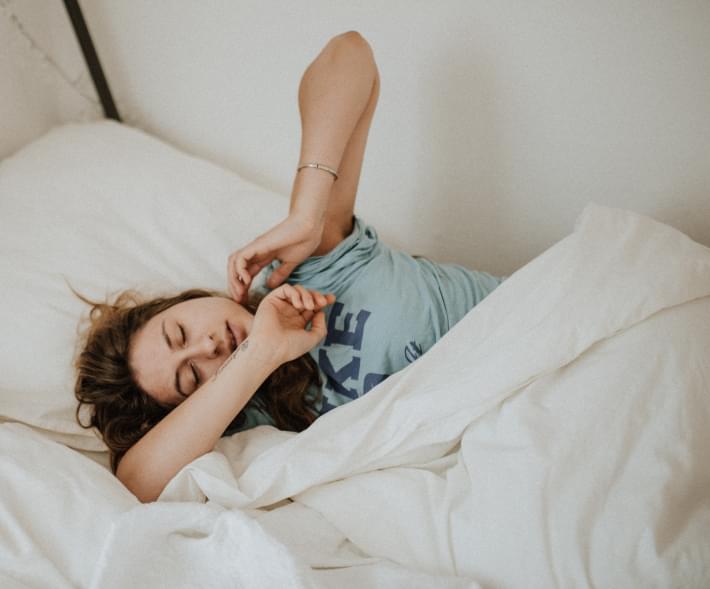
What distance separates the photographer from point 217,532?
2.13 feet

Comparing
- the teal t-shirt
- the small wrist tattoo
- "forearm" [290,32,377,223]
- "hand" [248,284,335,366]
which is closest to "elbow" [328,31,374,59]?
"forearm" [290,32,377,223]

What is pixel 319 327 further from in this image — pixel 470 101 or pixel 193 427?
pixel 470 101

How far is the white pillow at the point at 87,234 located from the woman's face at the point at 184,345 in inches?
5.2

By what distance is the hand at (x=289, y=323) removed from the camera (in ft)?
2.84

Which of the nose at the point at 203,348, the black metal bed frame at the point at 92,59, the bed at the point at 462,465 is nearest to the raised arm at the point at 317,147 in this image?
the nose at the point at 203,348

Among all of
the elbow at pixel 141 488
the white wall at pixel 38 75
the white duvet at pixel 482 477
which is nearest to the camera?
the white duvet at pixel 482 477

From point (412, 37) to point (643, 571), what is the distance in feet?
3.10

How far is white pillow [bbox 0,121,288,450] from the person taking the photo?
0.91m

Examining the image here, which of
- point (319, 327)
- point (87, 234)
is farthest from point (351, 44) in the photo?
point (87, 234)

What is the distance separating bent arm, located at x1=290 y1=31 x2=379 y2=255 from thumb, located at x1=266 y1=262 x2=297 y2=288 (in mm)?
98

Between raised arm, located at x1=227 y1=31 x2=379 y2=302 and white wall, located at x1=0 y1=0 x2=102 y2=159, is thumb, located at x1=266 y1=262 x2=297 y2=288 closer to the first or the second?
raised arm, located at x1=227 y1=31 x2=379 y2=302

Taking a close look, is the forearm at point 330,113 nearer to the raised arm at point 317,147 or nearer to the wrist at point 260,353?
the raised arm at point 317,147

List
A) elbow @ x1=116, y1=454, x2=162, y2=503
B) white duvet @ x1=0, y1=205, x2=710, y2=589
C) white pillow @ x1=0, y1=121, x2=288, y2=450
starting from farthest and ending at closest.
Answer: white pillow @ x1=0, y1=121, x2=288, y2=450 < elbow @ x1=116, y1=454, x2=162, y2=503 < white duvet @ x1=0, y1=205, x2=710, y2=589

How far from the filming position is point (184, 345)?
90cm
